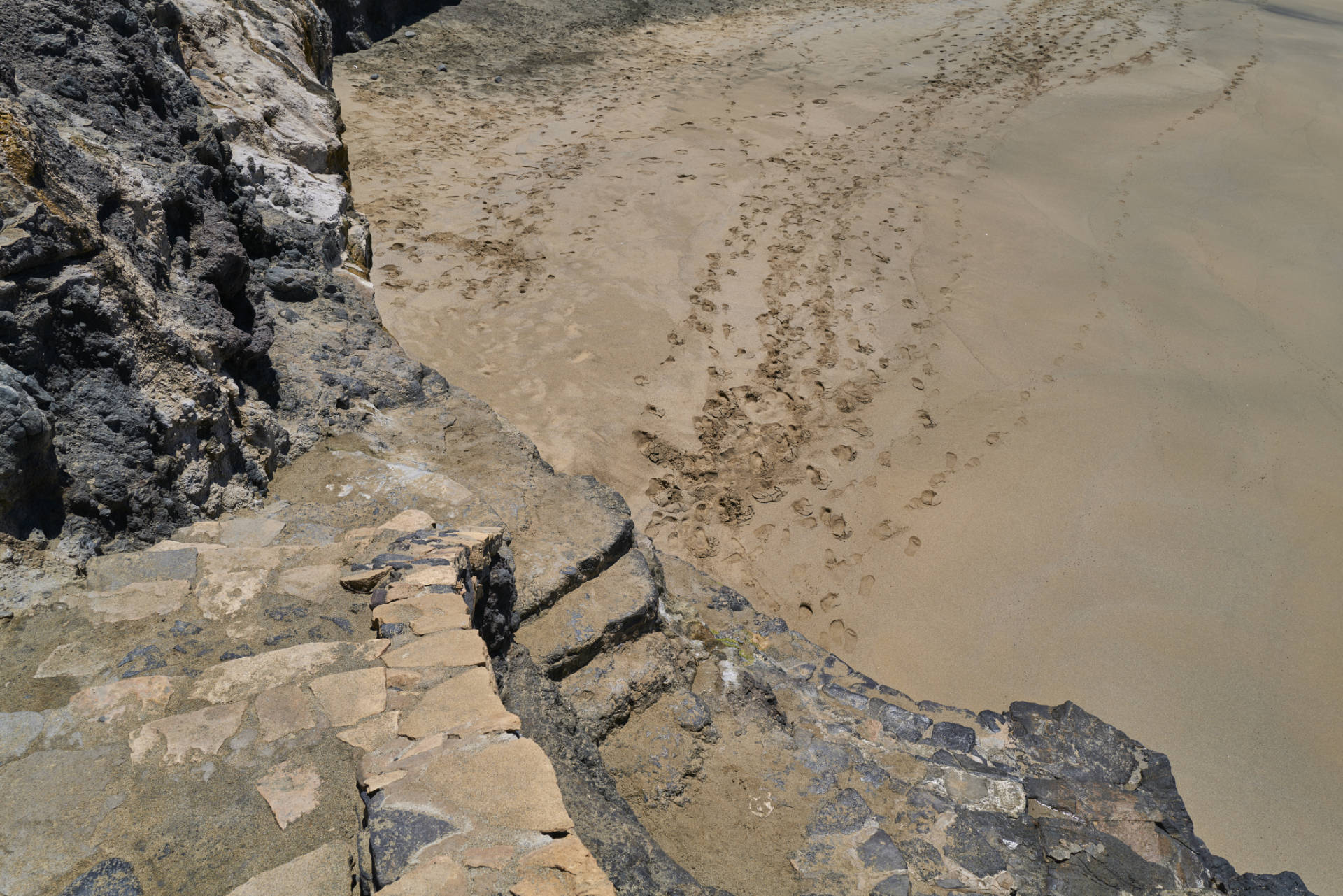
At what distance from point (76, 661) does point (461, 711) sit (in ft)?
2.99

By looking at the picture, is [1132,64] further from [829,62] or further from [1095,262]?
[1095,262]

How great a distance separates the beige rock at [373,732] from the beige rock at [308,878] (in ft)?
0.76

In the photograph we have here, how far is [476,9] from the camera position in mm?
12102

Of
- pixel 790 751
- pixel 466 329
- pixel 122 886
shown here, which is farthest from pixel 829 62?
pixel 122 886

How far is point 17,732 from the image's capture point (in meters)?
1.69

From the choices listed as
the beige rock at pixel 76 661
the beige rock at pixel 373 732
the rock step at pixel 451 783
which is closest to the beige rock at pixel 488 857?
the rock step at pixel 451 783

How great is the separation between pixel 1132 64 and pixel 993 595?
10.8 metres

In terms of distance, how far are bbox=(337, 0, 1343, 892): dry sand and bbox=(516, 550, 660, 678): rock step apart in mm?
1261

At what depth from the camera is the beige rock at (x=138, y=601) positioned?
200 centimetres

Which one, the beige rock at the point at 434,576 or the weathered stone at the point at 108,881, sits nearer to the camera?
the weathered stone at the point at 108,881

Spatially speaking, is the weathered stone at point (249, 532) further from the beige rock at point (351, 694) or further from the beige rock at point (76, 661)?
the beige rock at point (351, 694)

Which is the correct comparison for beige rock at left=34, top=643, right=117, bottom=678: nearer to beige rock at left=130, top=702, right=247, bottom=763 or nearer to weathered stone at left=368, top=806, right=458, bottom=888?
beige rock at left=130, top=702, right=247, bottom=763

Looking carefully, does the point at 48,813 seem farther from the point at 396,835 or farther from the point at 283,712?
the point at 396,835

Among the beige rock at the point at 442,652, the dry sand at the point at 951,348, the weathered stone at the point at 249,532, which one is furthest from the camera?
the dry sand at the point at 951,348
